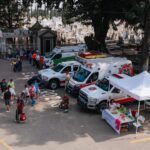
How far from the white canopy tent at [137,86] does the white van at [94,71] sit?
341 cm

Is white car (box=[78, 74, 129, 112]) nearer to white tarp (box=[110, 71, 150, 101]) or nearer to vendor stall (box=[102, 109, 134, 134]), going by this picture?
white tarp (box=[110, 71, 150, 101])

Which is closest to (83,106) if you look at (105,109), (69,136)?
(105,109)

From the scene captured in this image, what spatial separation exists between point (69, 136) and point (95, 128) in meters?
1.63

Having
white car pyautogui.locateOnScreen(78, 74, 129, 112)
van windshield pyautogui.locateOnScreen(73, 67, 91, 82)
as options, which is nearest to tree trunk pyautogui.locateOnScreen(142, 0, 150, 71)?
white car pyautogui.locateOnScreen(78, 74, 129, 112)

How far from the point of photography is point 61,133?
16.1 metres

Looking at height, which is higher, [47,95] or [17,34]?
[17,34]

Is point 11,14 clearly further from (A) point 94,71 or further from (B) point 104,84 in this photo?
(B) point 104,84

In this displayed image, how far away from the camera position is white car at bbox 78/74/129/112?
60.7 ft

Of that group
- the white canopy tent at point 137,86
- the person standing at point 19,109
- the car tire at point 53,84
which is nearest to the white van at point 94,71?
the car tire at point 53,84

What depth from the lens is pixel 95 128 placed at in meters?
16.8

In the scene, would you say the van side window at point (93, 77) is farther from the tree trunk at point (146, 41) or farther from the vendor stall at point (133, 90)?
the vendor stall at point (133, 90)

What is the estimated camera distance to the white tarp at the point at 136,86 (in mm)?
15859

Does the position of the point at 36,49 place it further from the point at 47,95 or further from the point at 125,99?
the point at 125,99

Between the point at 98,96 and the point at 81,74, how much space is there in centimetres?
365
